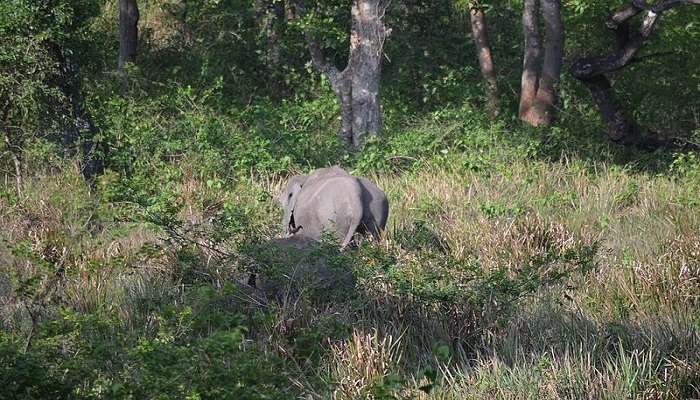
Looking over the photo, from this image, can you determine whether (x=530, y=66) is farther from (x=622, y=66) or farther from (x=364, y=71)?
(x=622, y=66)

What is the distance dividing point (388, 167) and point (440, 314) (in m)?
6.53

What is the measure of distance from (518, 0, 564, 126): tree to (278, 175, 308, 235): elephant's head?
6.60 meters

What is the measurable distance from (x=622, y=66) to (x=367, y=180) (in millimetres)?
5387

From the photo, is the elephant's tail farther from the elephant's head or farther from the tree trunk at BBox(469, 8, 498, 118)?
the tree trunk at BBox(469, 8, 498, 118)

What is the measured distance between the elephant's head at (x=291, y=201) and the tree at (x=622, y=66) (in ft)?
16.2

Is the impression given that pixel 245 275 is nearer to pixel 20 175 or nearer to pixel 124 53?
pixel 20 175

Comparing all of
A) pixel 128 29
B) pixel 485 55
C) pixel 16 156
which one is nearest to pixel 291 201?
pixel 16 156

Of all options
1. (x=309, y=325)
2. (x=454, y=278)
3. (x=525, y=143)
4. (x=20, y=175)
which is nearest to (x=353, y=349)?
(x=309, y=325)

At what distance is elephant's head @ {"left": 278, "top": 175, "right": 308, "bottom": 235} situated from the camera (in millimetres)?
10906

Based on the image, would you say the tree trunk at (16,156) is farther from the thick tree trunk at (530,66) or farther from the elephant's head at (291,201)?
the thick tree trunk at (530,66)

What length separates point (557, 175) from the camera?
14.8 meters

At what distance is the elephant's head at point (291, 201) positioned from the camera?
35.8 ft

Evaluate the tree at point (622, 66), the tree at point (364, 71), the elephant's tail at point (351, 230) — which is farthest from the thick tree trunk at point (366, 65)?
the elephant's tail at point (351, 230)

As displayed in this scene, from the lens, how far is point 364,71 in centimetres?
1728
